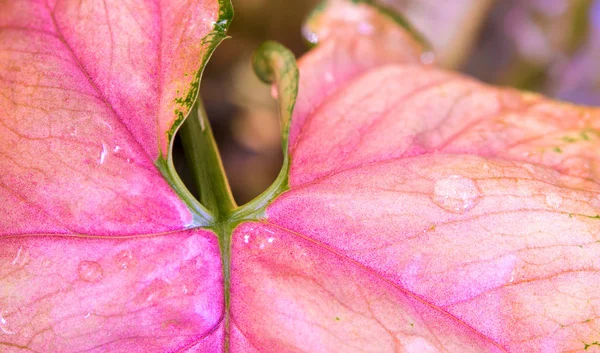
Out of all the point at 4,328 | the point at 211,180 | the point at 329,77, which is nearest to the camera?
the point at 4,328

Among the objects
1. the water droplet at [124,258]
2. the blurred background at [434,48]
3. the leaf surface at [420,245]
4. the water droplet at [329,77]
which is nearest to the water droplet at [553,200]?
the leaf surface at [420,245]

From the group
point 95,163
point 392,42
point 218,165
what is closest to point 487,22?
point 392,42

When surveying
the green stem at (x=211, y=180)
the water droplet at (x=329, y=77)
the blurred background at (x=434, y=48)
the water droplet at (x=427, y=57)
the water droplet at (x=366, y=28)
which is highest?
the water droplet at (x=366, y=28)

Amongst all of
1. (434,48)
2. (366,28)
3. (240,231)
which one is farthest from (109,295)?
(434,48)

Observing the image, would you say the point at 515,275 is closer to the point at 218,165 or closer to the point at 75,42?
the point at 218,165

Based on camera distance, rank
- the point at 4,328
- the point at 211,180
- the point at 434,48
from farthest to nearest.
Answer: the point at 434,48 → the point at 211,180 → the point at 4,328

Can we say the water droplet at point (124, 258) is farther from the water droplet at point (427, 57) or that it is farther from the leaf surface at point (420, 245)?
the water droplet at point (427, 57)

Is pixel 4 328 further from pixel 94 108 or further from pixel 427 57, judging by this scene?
pixel 427 57
